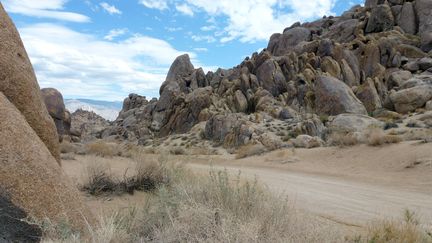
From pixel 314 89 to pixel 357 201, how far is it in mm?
38240

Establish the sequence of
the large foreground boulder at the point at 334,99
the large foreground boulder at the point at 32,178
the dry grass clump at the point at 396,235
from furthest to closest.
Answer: the large foreground boulder at the point at 334,99 < the dry grass clump at the point at 396,235 < the large foreground boulder at the point at 32,178

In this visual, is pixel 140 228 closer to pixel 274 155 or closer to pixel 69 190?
pixel 69 190

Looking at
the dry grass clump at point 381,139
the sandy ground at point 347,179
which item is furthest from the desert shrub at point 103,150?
the dry grass clump at point 381,139

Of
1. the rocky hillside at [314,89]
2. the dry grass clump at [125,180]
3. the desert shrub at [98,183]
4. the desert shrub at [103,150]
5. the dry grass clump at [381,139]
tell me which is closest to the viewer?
the desert shrub at [98,183]

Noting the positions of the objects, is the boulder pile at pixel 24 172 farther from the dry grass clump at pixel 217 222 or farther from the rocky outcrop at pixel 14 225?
the dry grass clump at pixel 217 222

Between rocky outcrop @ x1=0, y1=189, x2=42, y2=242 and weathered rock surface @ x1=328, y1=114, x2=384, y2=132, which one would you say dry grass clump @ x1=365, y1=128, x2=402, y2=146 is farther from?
rocky outcrop @ x1=0, y1=189, x2=42, y2=242

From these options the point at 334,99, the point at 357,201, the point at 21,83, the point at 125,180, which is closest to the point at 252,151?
the point at 334,99

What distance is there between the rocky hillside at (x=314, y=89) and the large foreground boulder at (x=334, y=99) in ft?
0.32

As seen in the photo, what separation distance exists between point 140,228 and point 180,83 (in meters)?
66.2

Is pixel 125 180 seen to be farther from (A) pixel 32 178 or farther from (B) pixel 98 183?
(A) pixel 32 178

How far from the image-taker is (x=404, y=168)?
1730 centimetres

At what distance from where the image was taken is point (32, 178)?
499 centimetres

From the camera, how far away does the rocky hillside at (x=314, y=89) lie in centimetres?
3794

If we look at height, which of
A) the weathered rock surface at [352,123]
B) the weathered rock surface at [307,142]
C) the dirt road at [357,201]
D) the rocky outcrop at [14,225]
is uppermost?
the weathered rock surface at [352,123]
